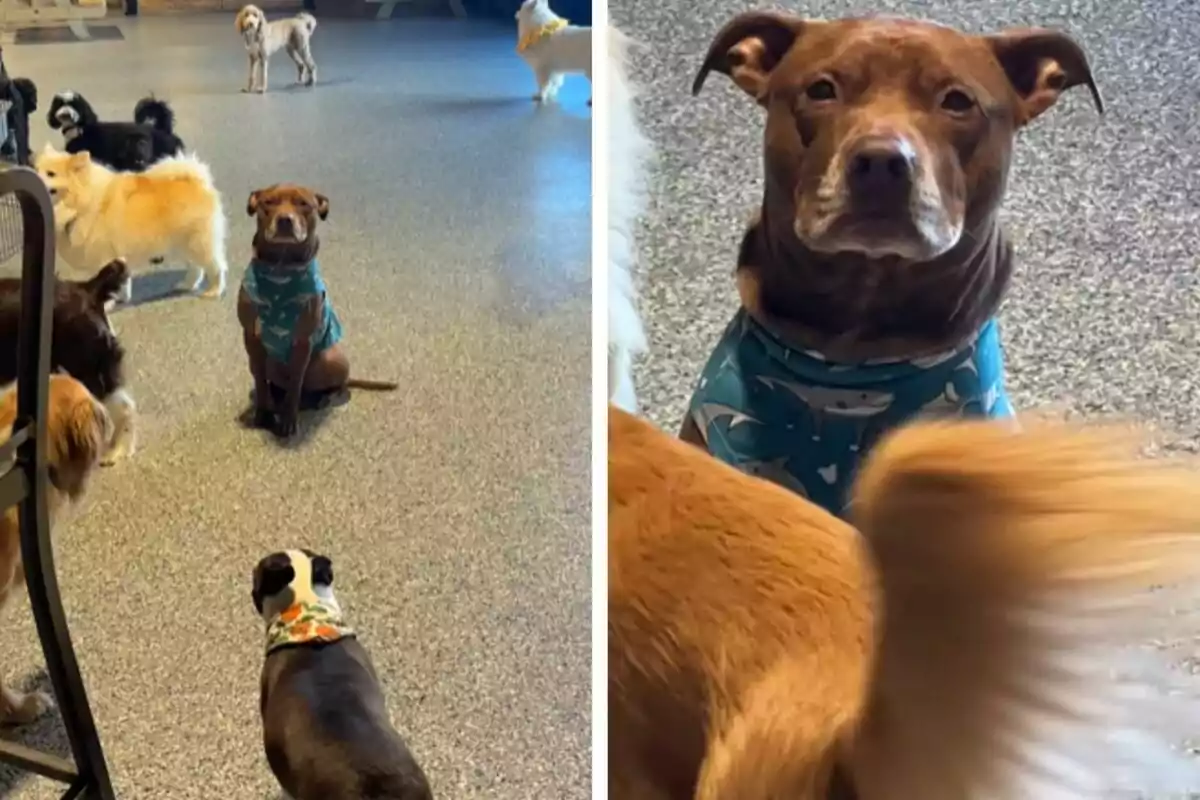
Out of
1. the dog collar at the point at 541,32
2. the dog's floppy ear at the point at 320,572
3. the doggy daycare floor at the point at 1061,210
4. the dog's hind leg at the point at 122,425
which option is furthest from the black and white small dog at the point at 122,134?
the doggy daycare floor at the point at 1061,210

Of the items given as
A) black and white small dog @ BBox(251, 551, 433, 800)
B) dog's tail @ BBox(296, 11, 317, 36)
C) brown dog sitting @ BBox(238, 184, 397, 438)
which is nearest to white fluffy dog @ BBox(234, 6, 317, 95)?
dog's tail @ BBox(296, 11, 317, 36)

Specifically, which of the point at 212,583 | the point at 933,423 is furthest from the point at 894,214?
the point at 212,583

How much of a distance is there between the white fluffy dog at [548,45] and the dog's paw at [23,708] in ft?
2.11

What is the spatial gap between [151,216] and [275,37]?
0.25 m

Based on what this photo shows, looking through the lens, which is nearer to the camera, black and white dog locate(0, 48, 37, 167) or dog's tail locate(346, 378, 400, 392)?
black and white dog locate(0, 48, 37, 167)

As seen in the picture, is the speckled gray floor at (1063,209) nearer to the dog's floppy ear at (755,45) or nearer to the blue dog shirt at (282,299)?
the dog's floppy ear at (755,45)

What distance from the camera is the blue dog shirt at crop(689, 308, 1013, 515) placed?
581 millimetres

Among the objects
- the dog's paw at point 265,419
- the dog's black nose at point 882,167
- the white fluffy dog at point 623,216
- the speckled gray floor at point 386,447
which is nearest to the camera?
the dog's black nose at point 882,167

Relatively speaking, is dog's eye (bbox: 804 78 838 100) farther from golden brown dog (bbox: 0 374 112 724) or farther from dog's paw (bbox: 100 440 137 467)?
dog's paw (bbox: 100 440 137 467)

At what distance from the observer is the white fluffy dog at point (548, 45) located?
94 centimetres

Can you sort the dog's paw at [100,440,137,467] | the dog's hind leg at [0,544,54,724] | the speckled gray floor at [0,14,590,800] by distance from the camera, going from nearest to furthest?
the dog's hind leg at [0,544,54,724] → the speckled gray floor at [0,14,590,800] → the dog's paw at [100,440,137,467]

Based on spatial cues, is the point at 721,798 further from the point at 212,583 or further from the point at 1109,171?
the point at 212,583

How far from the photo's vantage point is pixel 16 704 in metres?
0.95

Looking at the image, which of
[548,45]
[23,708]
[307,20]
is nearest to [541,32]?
[548,45]
